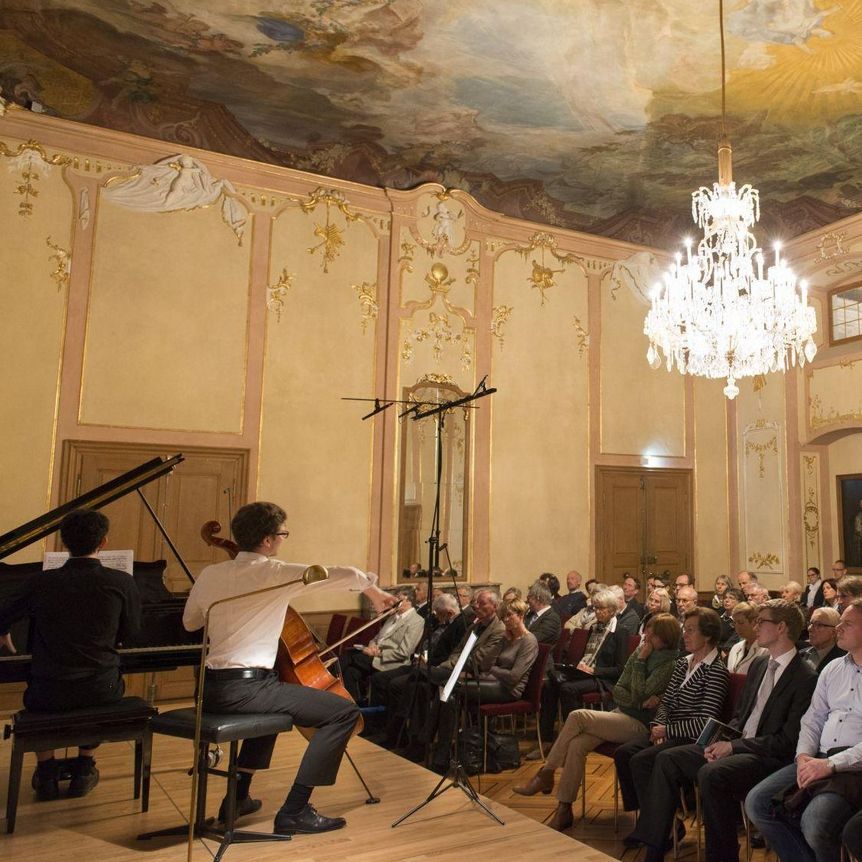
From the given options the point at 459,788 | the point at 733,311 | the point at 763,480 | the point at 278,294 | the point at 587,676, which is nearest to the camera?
the point at 459,788

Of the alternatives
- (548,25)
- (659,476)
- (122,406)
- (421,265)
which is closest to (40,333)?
(122,406)

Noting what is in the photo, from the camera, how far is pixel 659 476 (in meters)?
10.5

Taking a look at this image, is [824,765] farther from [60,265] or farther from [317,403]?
[60,265]

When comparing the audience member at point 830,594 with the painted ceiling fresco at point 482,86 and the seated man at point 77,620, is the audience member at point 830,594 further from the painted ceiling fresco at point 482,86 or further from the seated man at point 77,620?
the seated man at point 77,620

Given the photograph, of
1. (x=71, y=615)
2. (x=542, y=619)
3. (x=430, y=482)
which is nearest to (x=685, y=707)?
(x=542, y=619)

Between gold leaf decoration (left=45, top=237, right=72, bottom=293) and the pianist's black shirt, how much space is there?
4.54 metres

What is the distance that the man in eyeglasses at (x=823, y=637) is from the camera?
4199mm

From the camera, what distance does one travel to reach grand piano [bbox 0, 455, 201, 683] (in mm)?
4484

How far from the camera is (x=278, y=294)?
8695mm

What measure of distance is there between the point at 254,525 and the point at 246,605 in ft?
1.17

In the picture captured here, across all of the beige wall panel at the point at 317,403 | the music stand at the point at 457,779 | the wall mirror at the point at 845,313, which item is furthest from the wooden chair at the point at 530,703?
the wall mirror at the point at 845,313

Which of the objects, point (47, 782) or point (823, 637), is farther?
point (47, 782)

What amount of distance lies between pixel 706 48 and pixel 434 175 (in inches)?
132

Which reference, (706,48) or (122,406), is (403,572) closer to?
(122,406)
